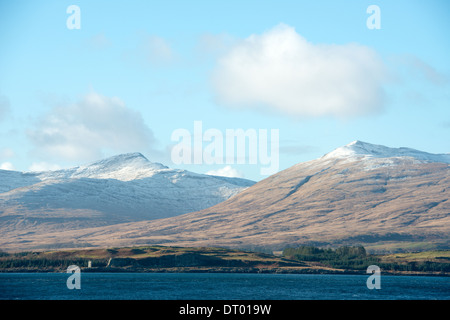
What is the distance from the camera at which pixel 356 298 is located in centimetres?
18800
